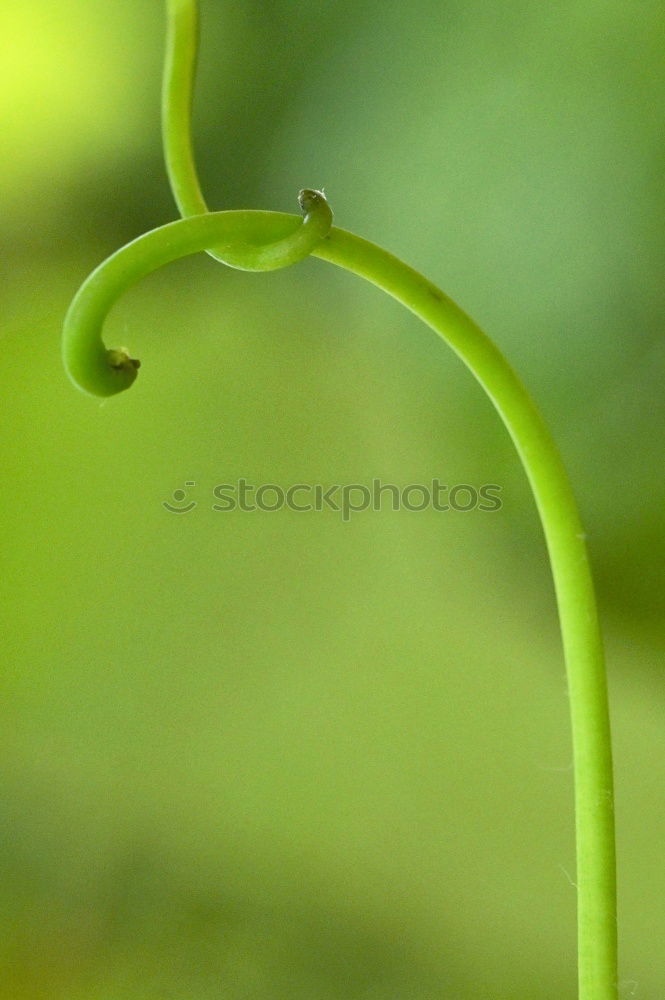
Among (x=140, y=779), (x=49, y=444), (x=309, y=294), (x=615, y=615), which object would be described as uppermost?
(x=309, y=294)

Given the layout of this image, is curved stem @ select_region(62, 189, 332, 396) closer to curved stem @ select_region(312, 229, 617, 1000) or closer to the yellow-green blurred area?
curved stem @ select_region(312, 229, 617, 1000)

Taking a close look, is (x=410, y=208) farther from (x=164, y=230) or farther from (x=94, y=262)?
(x=164, y=230)

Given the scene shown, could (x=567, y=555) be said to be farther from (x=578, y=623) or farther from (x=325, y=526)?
(x=325, y=526)

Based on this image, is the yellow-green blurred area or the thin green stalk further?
the yellow-green blurred area

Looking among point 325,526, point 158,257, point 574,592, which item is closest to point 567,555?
point 574,592

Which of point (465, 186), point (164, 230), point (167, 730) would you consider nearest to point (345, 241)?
point (164, 230)

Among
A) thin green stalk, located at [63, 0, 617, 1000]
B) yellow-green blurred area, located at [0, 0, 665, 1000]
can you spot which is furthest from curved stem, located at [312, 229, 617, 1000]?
yellow-green blurred area, located at [0, 0, 665, 1000]

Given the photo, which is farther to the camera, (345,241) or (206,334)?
(206,334)

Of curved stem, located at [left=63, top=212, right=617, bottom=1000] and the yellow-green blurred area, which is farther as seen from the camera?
the yellow-green blurred area

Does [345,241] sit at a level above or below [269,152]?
below
